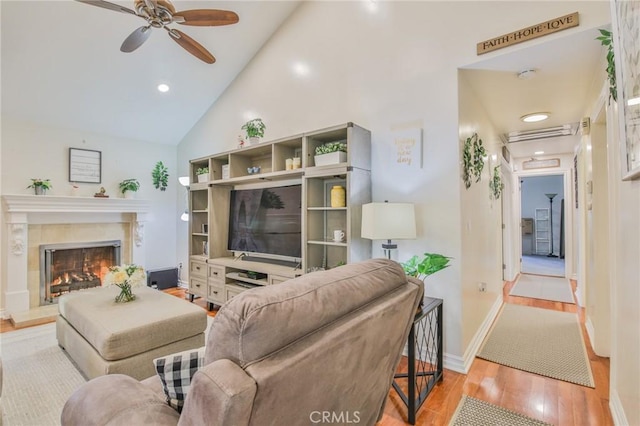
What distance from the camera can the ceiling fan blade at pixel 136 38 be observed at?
250 cm

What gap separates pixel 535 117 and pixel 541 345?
2.52 m

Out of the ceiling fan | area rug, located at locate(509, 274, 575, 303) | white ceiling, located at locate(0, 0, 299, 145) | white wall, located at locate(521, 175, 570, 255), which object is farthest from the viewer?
white wall, located at locate(521, 175, 570, 255)

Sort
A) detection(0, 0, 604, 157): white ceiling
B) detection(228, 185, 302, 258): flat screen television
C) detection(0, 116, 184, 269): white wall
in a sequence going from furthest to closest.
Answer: detection(0, 116, 184, 269): white wall
detection(228, 185, 302, 258): flat screen television
detection(0, 0, 604, 157): white ceiling

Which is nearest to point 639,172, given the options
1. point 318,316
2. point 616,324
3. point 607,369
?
point 616,324

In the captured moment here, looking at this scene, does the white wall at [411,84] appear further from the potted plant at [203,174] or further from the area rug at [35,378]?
the area rug at [35,378]

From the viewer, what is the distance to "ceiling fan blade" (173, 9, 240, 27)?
7.67ft

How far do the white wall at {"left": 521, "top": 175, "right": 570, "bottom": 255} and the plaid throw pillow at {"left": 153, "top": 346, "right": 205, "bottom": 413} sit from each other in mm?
9607

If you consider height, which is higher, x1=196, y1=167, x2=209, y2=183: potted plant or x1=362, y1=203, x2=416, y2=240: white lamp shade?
x1=196, y1=167, x2=209, y2=183: potted plant

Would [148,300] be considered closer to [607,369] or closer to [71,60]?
[71,60]

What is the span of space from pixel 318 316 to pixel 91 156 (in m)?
4.92

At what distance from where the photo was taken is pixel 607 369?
2.46m

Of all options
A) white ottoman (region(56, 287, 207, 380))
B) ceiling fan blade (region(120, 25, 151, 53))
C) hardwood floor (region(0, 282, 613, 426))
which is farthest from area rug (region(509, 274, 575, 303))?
ceiling fan blade (region(120, 25, 151, 53))

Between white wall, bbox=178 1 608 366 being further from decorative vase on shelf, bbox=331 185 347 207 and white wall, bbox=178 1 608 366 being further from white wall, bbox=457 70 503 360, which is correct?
decorative vase on shelf, bbox=331 185 347 207

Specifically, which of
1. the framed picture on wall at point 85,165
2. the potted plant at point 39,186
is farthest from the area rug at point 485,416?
the framed picture on wall at point 85,165
